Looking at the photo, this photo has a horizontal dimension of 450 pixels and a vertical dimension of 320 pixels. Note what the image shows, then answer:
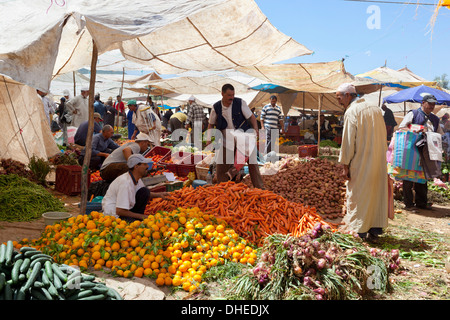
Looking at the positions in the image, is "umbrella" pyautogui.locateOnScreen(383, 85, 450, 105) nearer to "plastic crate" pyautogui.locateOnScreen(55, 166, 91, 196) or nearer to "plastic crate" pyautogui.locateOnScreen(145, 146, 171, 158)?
"plastic crate" pyautogui.locateOnScreen(145, 146, 171, 158)

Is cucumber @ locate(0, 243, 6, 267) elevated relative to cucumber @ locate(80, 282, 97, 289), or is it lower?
elevated

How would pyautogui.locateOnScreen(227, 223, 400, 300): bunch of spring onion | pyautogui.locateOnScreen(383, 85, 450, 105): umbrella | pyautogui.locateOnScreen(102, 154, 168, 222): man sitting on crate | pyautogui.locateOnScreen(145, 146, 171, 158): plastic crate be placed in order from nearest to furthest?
pyautogui.locateOnScreen(227, 223, 400, 300): bunch of spring onion
pyautogui.locateOnScreen(102, 154, 168, 222): man sitting on crate
pyautogui.locateOnScreen(145, 146, 171, 158): plastic crate
pyautogui.locateOnScreen(383, 85, 450, 105): umbrella

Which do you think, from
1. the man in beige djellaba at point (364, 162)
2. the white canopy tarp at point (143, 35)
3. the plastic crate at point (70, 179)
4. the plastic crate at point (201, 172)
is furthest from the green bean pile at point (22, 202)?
the man in beige djellaba at point (364, 162)

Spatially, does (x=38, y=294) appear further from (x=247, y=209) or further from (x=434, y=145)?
(x=434, y=145)

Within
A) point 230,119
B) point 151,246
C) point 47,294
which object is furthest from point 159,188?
point 47,294

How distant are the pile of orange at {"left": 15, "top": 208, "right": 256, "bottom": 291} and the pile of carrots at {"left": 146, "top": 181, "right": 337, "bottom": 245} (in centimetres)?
49

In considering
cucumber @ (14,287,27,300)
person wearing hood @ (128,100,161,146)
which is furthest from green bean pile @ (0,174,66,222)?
person wearing hood @ (128,100,161,146)

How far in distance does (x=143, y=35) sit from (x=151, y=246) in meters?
2.33

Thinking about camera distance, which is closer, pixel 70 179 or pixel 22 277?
pixel 22 277

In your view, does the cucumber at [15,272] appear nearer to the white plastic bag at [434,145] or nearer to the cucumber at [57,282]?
the cucumber at [57,282]

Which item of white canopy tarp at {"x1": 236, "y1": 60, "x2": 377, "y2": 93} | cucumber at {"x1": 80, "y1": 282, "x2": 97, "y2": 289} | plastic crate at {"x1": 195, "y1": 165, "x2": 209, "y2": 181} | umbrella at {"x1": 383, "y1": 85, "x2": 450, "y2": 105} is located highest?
white canopy tarp at {"x1": 236, "y1": 60, "x2": 377, "y2": 93}

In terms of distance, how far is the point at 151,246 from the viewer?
12.2ft

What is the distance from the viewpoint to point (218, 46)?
19.6 ft

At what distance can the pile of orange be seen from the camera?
11.4 feet
